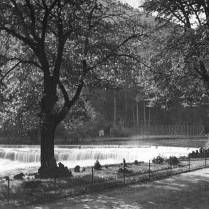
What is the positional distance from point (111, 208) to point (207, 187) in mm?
4714

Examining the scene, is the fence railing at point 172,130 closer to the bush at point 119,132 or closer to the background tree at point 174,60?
the bush at point 119,132

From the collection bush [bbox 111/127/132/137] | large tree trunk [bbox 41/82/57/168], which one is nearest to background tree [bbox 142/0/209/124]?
large tree trunk [bbox 41/82/57/168]

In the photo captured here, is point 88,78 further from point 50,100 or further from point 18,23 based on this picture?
point 18,23

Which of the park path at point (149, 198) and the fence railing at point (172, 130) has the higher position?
the fence railing at point (172, 130)

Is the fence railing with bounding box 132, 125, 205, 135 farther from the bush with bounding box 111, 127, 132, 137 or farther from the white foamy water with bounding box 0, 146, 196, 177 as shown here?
the white foamy water with bounding box 0, 146, 196, 177

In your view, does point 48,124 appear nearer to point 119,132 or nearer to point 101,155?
point 101,155

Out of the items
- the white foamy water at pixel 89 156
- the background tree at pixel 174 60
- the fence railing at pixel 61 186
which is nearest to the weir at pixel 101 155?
the white foamy water at pixel 89 156

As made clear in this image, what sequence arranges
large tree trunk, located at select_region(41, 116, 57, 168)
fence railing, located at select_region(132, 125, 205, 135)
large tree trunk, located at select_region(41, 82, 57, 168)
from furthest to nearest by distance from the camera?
fence railing, located at select_region(132, 125, 205, 135) → large tree trunk, located at select_region(41, 116, 57, 168) → large tree trunk, located at select_region(41, 82, 57, 168)

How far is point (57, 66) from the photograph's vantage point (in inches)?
716

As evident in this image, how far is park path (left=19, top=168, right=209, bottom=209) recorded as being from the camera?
10896mm

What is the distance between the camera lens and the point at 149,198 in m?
12.0

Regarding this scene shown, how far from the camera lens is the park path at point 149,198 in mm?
10896

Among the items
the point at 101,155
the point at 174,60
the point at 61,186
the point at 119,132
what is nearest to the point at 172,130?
the point at 119,132

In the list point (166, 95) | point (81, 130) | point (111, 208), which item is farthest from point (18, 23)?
point (81, 130)
